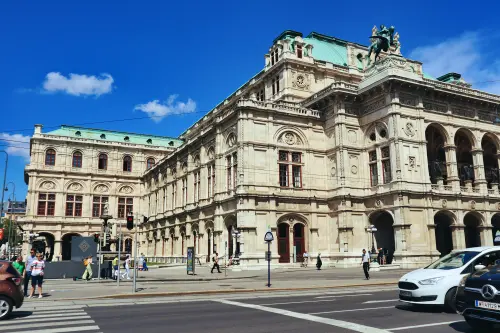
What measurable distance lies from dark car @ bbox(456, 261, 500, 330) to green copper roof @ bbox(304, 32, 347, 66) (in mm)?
48927

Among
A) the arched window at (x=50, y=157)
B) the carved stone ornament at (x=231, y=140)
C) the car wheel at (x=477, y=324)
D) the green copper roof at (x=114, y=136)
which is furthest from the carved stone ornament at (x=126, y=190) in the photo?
the car wheel at (x=477, y=324)

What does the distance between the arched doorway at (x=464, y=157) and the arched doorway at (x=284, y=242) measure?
19282mm

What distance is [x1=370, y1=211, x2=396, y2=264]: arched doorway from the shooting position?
1693 inches

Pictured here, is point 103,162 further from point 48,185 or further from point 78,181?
point 48,185

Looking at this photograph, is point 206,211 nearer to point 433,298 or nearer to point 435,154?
point 435,154

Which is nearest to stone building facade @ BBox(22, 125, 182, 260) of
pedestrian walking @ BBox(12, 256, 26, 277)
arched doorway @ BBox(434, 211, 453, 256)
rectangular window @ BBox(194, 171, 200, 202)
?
rectangular window @ BBox(194, 171, 200, 202)

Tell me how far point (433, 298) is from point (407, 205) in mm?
27733

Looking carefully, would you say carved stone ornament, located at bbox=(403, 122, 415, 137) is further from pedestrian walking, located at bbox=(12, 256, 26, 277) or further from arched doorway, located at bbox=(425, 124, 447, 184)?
pedestrian walking, located at bbox=(12, 256, 26, 277)

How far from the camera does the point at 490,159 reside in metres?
50.9

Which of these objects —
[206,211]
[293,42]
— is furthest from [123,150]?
[293,42]

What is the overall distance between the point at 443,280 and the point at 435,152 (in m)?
39.3

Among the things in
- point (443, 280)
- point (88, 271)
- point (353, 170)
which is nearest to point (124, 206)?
point (353, 170)

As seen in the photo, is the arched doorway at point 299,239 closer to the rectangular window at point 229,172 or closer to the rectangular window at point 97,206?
the rectangular window at point 229,172

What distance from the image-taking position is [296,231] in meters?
43.7
